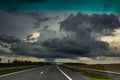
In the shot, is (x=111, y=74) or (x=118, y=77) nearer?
(x=118, y=77)

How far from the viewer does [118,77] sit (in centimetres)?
1909

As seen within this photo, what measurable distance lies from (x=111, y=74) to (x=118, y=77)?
2097mm

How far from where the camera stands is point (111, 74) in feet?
69.5
